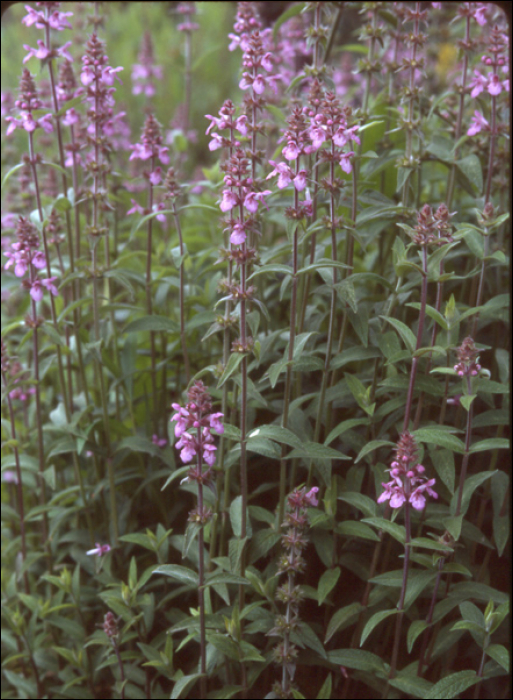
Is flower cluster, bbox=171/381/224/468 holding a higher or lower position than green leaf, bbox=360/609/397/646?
Answer: higher

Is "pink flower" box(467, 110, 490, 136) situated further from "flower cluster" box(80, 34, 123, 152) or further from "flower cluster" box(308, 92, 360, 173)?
"flower cluster" box(80, 34, 123, 152)

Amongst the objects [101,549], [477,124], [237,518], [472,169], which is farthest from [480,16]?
[101,549]

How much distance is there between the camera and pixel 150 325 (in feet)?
7.85

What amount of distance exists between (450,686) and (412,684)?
0.42ft

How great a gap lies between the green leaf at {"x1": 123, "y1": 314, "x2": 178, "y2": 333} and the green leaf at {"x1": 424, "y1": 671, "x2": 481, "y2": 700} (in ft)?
4.54

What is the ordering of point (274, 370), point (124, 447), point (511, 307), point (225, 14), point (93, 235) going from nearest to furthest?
point (274, 370)
point (511, 307)
point (93, 235)
point (124, 447)
point (225, 14)

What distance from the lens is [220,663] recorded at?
7.55 ft

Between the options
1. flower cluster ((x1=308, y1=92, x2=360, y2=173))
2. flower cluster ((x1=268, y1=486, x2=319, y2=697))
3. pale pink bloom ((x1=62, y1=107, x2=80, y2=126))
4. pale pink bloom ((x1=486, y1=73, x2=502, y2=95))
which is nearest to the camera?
flower cluster ((x1=308, y1=92, x2=360, y2=173))

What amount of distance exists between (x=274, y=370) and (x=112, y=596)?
0.95 m

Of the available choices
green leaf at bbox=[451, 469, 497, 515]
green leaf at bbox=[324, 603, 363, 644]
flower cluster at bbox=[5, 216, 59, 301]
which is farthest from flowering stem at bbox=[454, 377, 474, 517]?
flower cluster at bbox=[5, 216, 59, 301]

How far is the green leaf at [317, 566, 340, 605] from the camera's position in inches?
78.7

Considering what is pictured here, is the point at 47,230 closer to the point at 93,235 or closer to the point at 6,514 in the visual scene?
the point at 93,235

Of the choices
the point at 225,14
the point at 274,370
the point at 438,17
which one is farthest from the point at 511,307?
the point at 438,17

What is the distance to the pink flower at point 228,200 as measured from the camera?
1.74 meters
